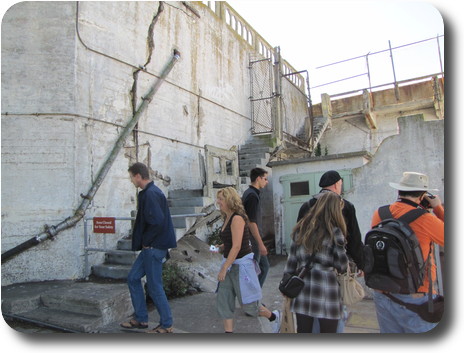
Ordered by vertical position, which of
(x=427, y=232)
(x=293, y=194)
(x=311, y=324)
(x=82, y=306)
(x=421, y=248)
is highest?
(x=293, y=194)

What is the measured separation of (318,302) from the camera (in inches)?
96.0

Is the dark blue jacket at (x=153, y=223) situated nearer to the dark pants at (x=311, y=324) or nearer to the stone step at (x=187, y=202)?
the dark pants at (x=311, y=324)

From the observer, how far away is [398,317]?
2.47 meters

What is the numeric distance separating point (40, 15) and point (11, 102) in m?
1.44

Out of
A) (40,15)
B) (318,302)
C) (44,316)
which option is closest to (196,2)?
(40,15)

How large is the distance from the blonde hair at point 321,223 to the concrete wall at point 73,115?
4.14m

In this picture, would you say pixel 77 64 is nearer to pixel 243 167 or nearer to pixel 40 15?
pixel 40 15

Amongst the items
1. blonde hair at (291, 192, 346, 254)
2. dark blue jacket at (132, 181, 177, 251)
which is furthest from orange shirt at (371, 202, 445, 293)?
dark blue jacket at (132, 181, 177, 251)

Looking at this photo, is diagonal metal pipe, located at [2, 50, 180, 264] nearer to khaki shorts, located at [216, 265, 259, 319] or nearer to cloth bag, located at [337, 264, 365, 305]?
khaki shorts, located at [216, 265, 259, 319]

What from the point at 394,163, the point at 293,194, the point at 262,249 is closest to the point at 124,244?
the point at 262,249

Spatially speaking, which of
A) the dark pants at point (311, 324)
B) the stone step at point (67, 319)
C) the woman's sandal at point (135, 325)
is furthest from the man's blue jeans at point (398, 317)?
the stone step at point (67, 319)

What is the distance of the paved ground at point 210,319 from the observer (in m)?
3.81

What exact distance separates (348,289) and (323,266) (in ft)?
0.78

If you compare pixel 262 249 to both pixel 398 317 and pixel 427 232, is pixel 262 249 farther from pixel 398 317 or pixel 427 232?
pixel 427 232
